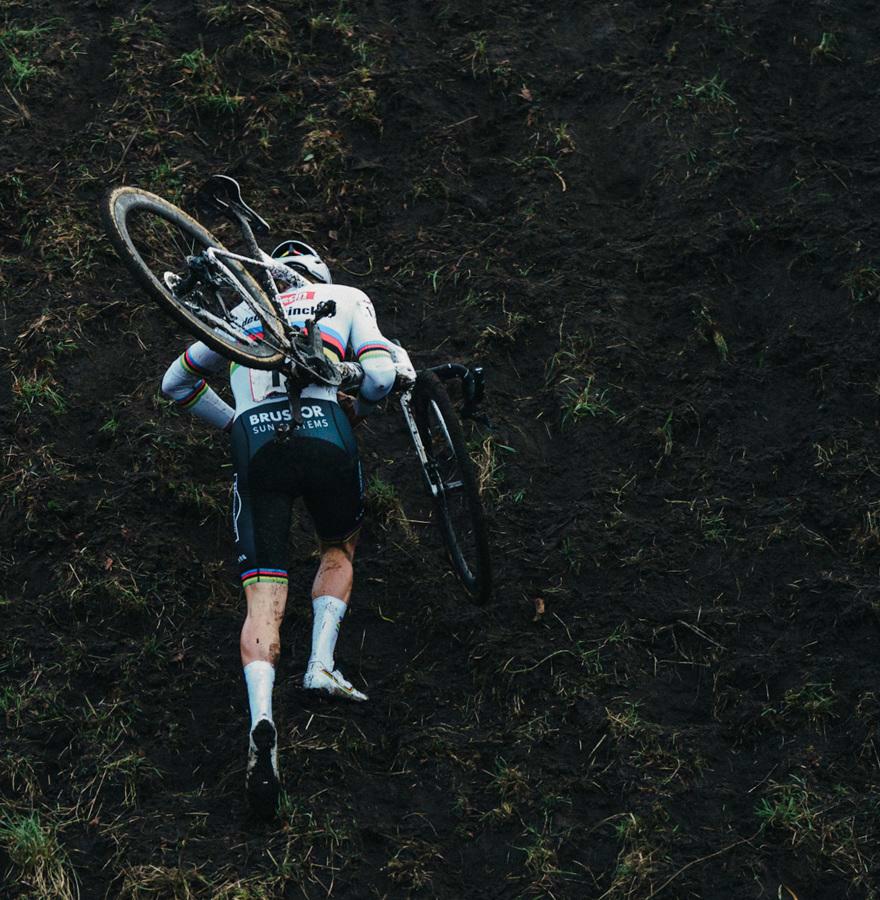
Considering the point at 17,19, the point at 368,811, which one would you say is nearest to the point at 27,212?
the point at 17,19

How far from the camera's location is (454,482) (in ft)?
22.7

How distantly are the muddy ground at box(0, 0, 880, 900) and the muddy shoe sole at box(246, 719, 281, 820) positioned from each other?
1.00 feet

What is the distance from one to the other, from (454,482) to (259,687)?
1.50 meters

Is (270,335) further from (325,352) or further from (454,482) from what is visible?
(454,482)

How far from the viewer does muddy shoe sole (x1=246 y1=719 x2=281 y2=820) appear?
590 cm

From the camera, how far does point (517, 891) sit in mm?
6039

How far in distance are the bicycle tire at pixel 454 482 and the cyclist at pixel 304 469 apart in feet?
0.75

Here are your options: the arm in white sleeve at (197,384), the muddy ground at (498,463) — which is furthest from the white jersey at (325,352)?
the muddy ground at (498,463)

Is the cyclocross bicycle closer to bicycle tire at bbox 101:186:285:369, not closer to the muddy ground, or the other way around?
bicycle tire at bbox 101:186:285:369

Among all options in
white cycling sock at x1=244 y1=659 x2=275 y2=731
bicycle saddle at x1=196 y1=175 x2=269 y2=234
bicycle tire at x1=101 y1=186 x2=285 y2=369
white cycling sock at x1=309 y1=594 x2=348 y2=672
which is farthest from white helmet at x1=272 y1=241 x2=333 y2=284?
white cycling sock at x1=244 y1=659 x2=275 y2=731

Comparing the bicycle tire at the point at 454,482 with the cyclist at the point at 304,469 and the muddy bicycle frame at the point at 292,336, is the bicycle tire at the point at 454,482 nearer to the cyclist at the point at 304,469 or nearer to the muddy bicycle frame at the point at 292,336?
the muddy bicycle frame at the point at 292,336

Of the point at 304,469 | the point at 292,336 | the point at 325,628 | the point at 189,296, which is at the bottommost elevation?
the point at 325,628

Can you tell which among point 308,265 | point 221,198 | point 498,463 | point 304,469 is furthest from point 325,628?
point 221,198

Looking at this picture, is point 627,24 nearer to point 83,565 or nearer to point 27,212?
point 27,212
